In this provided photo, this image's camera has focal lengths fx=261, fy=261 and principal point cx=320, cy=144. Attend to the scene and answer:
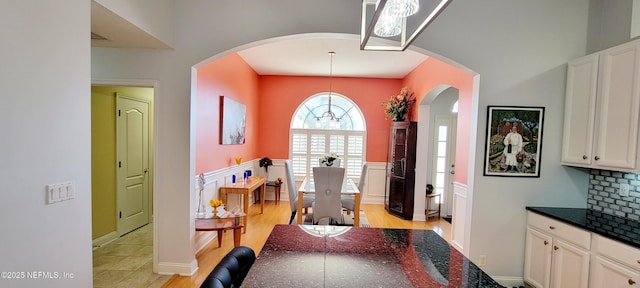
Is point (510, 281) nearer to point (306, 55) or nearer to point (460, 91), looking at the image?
point (460, 91)

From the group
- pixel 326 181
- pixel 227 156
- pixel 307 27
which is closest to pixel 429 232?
pixel 326 181

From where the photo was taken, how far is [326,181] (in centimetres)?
339

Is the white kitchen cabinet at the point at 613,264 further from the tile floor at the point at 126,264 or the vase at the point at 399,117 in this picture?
the tile floor at the point at 126,264

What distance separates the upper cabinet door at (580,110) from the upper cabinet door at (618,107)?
0.06 meters

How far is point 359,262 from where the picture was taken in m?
1.21

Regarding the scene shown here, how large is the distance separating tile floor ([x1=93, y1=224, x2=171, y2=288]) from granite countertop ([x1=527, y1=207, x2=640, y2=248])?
367cm

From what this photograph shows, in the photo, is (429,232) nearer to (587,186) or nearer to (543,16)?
(587,186)

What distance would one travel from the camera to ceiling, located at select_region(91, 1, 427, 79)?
2.26 m

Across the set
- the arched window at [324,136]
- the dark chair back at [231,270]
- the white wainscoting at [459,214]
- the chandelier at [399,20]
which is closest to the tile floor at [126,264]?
the dark chair back at [231,270]

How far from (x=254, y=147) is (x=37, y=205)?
4.41m

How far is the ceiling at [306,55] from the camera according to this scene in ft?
7.41

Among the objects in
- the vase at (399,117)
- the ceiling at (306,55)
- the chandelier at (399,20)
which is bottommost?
the vase at (399,117)

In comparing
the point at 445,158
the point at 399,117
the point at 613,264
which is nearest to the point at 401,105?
the point at 399,117

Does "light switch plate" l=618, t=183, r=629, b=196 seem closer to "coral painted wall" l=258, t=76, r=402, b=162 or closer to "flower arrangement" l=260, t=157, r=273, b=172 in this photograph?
"coral painted wall" l=258, t=76, r=402, b=162
